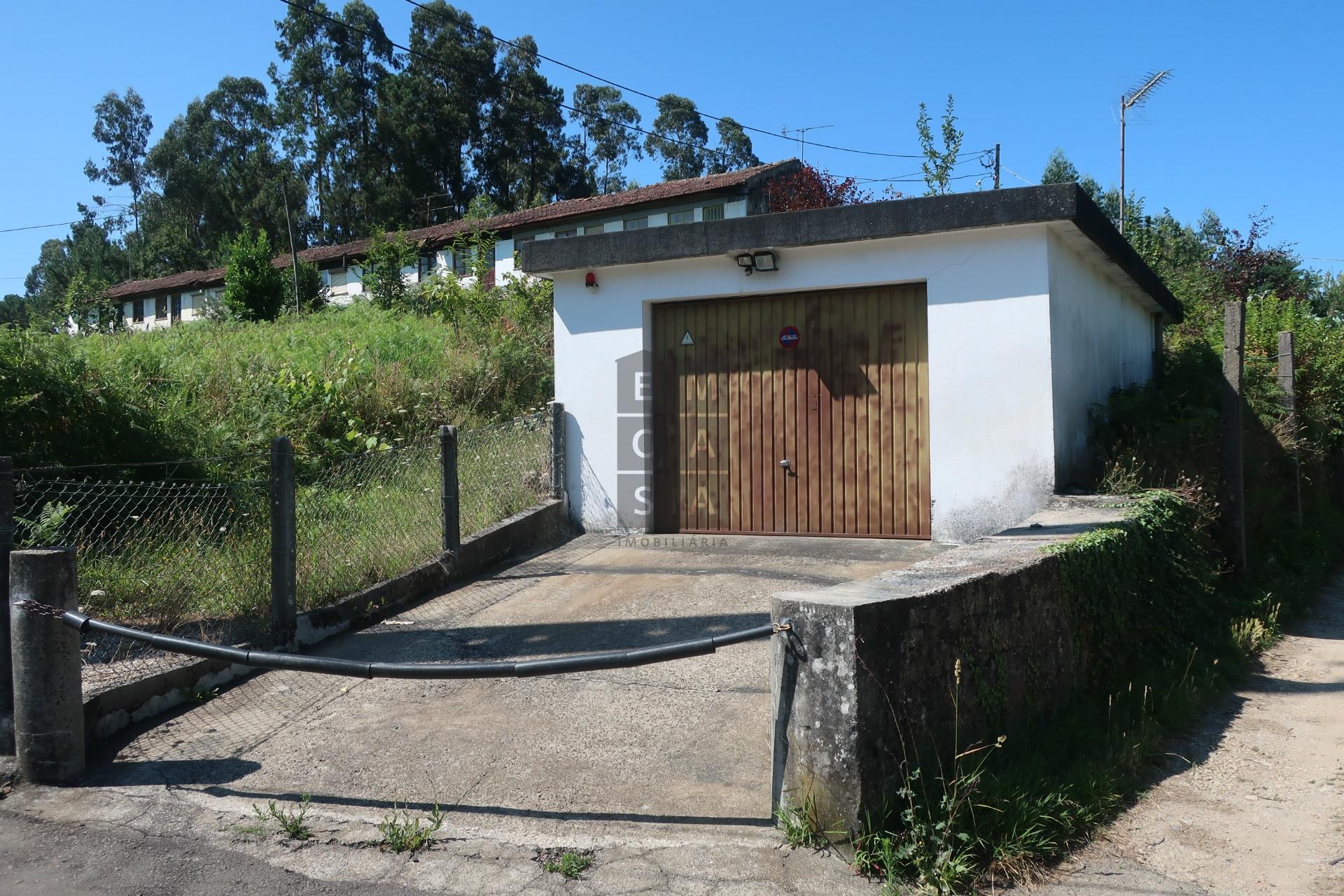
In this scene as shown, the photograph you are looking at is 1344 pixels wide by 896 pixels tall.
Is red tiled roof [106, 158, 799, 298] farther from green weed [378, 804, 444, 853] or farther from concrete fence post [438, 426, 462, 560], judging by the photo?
green weed [378, 804, 444, 853]

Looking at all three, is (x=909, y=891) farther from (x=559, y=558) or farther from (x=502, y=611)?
(x=559, y=558)

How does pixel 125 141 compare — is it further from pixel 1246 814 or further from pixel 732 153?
pixel 1246 814

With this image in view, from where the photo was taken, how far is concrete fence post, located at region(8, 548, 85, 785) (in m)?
3.85

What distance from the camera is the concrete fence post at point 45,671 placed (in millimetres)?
3848

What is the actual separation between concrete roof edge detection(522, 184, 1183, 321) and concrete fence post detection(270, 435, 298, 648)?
3.88m

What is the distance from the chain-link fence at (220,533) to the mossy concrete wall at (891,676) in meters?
3.35

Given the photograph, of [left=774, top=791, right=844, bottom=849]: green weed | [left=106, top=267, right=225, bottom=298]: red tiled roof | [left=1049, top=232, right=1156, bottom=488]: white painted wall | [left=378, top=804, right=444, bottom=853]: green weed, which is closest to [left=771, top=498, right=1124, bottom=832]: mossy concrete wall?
[left=774, top=791, right=844, bottom=849]: green weed

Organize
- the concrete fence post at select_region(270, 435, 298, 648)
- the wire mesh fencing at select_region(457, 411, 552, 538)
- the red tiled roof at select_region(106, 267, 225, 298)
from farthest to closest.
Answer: the red tiled roof at select_region(106, 267, 225, 298) < the wire mesh fencing at select_region(457, 411, 552, 538) < the concrete fence post at select_region(270, 435, 298, 648)

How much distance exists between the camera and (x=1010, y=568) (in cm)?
420

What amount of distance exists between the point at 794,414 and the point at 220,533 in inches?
185

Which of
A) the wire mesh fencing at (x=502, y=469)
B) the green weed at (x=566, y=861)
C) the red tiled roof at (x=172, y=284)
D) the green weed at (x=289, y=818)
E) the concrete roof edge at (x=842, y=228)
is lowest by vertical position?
the green weed at (x=566, y=861)

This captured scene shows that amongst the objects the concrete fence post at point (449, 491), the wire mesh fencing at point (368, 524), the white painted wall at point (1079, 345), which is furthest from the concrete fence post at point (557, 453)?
the white painted wall at point (1079, 345)
